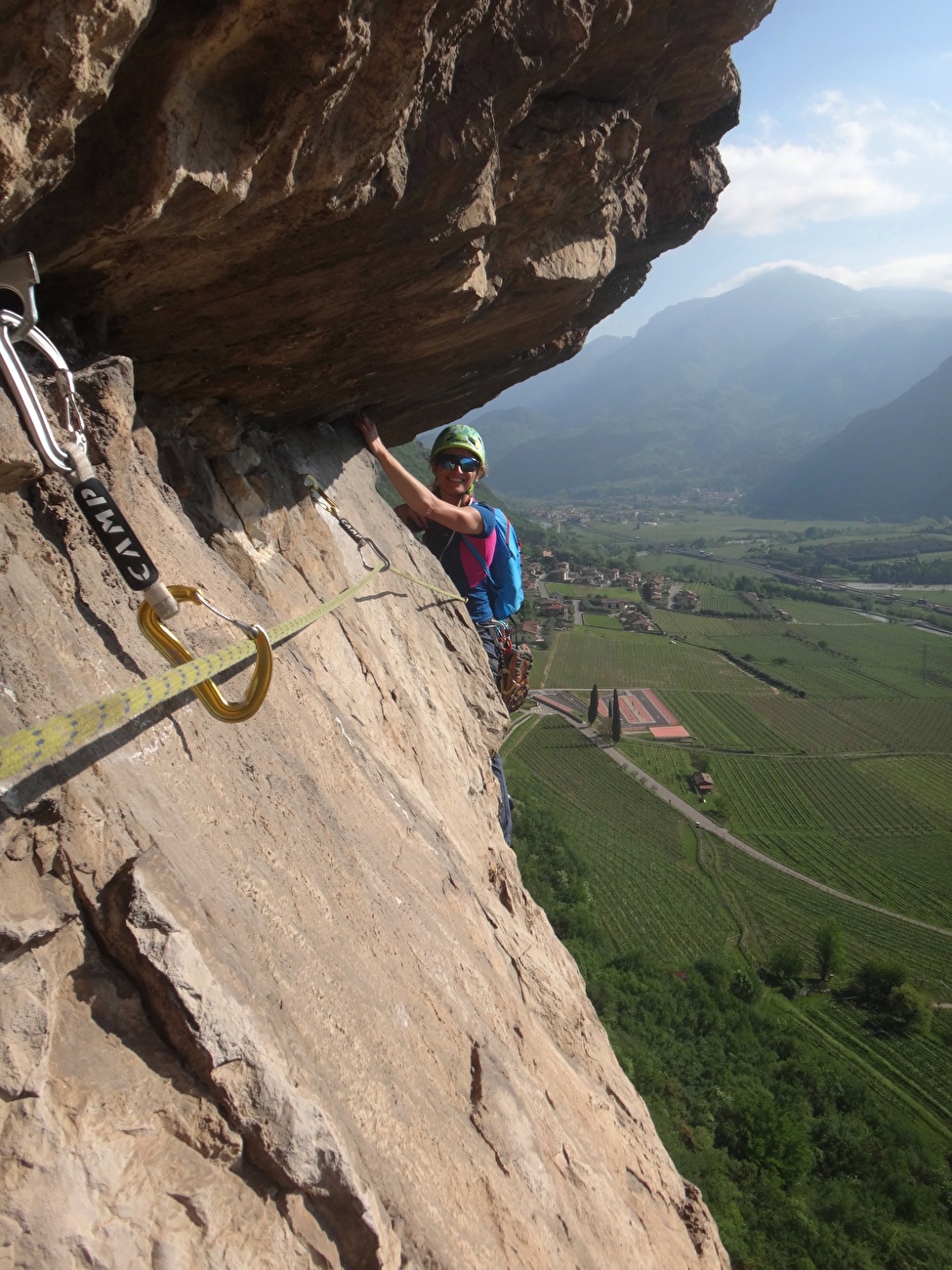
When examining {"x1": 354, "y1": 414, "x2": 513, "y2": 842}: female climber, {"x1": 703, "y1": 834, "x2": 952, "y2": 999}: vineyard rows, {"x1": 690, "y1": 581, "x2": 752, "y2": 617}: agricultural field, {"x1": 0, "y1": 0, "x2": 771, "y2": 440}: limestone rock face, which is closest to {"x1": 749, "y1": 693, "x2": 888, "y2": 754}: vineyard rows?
{"x1": 703, "y1": 834, "x2": 952, "y2": 999}: vineyard rows

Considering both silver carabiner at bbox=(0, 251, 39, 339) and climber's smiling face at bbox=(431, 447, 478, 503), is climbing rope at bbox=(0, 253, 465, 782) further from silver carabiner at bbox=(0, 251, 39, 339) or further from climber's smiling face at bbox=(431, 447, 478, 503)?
climber's smiling face at bbox=(431, 447, 478, 503)

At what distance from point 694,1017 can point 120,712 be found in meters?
25.6

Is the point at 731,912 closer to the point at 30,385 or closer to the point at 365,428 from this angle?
the point at 365,428

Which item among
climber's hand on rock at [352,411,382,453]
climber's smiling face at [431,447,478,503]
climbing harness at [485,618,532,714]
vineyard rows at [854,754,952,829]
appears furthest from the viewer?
vineyard rows at [854,754,952,829]

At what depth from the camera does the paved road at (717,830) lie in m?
29.9

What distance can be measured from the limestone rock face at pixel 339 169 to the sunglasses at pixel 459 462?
2.12 ft

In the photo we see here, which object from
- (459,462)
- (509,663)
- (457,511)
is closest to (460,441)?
(459,462)

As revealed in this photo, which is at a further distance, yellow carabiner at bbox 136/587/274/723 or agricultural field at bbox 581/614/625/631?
agricultural field at bbox 581/614/625/631

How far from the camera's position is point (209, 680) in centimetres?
241

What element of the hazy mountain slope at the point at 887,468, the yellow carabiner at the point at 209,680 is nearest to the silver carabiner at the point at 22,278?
the yellow carabiner at the point at 209,680

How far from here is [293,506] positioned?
502cm

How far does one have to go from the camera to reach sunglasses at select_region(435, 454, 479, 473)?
5.60m

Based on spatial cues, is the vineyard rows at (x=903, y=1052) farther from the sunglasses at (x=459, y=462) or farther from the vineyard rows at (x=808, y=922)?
the sunglasses at (x=459, y=462)

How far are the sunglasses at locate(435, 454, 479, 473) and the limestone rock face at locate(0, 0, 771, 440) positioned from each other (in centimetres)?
65
